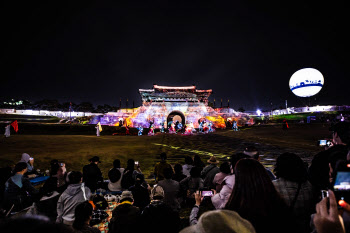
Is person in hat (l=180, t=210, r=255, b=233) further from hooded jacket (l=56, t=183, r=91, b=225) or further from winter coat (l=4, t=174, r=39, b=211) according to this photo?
winter coat (l=4, t=174, r=39, b=211)

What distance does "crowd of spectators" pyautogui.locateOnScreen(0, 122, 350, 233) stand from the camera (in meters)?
1.19

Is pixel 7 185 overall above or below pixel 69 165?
above

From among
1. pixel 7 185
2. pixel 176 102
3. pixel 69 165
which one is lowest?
pixel 69 165

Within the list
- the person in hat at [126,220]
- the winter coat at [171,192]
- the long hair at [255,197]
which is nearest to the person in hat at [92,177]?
the winter coat at [171,192]

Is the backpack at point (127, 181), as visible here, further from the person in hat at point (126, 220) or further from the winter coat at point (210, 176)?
the person in hat at point (126, 220)

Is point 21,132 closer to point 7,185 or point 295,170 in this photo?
point 7,185

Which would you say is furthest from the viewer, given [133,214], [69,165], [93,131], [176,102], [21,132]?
[176,102]

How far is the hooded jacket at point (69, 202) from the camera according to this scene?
10.9ft

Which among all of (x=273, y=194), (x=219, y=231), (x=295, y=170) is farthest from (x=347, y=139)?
(x=219, y=231)

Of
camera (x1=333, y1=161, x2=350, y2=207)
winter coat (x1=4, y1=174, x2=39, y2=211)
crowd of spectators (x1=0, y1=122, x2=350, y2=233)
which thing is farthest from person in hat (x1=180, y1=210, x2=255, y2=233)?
winter coat (x1=4, y1=174, x2=39, y2=211)

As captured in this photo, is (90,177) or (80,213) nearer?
(80,213)

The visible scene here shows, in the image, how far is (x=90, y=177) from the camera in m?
5.07

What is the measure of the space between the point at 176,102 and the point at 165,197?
4013cm

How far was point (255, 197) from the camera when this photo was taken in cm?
175
